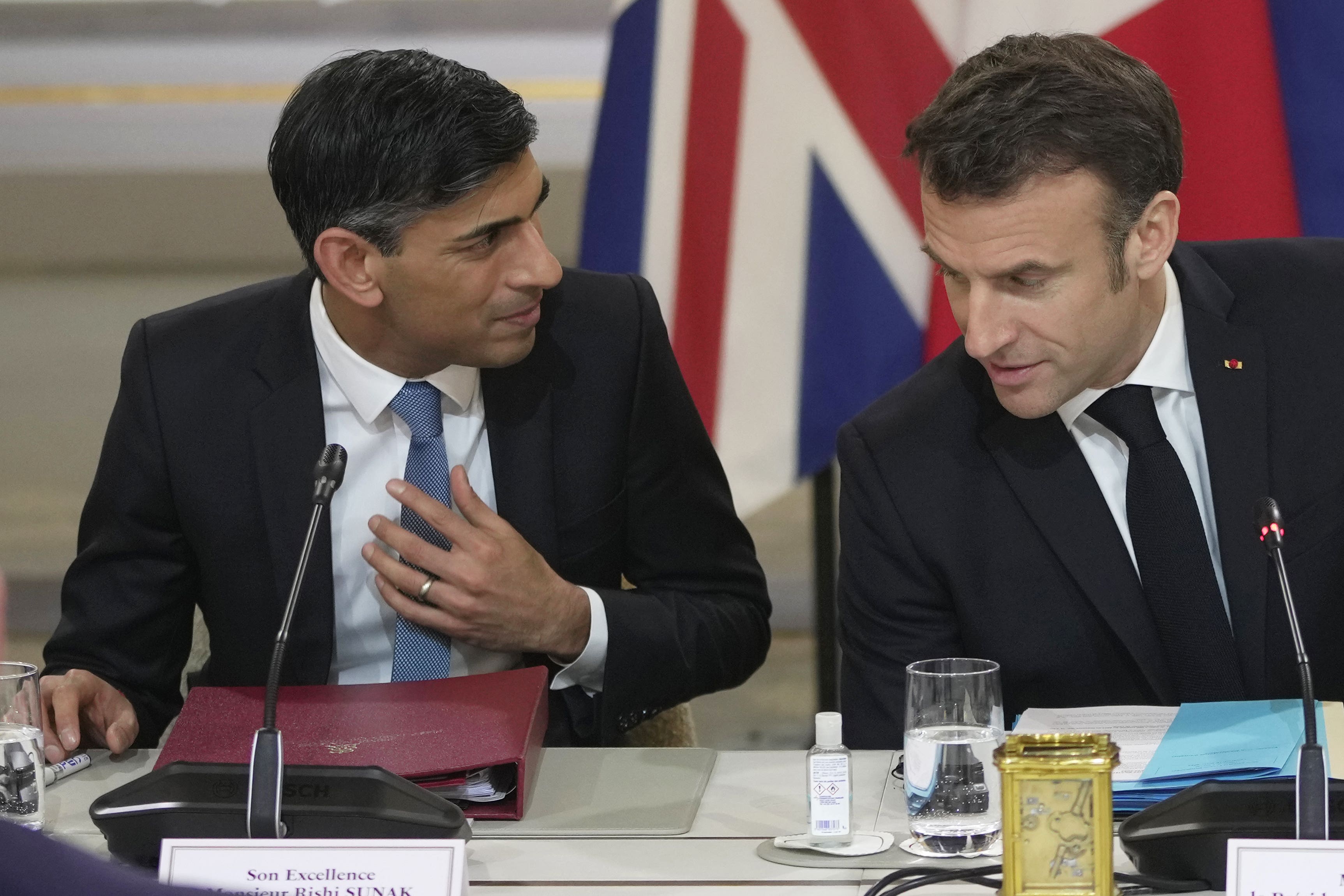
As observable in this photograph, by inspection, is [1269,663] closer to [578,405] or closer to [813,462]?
[578,405]

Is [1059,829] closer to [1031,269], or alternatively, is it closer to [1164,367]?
[1031,269]

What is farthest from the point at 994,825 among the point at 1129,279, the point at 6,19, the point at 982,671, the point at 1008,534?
the point at 6,19

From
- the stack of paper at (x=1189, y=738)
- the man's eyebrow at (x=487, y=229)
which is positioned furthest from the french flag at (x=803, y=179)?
the stack of paper at (x=1189, y=738)

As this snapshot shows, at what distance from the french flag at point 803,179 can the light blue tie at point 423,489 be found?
33.4 inches

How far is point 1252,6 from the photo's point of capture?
256 centimetres

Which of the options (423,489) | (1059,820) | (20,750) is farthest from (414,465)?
(1059,820)

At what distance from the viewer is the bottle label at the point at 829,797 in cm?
134

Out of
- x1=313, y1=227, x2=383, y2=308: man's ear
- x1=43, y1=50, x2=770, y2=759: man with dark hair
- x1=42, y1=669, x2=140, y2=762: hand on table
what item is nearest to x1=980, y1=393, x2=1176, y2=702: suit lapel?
x1=43, y1=50, x2=770, y2=759: man with dark hair

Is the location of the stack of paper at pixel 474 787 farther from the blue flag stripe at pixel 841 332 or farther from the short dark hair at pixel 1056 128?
the blue flag stripe at pixel 841 332

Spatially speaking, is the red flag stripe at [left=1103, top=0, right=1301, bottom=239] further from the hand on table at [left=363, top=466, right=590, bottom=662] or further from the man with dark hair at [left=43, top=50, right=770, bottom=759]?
the hand on table at [left=363, top=466, right=590, bottom=662]

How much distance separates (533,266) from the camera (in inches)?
75.7

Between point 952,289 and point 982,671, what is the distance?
1.85 feet

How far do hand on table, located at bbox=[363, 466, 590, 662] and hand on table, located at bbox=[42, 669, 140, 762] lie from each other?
32cm

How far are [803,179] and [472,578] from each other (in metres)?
1.20
